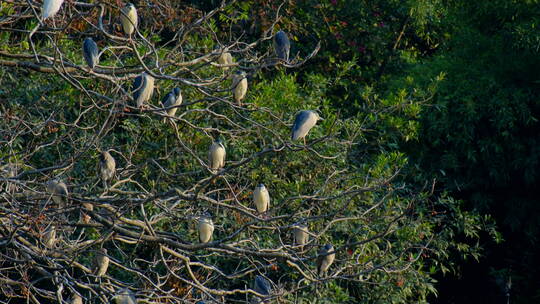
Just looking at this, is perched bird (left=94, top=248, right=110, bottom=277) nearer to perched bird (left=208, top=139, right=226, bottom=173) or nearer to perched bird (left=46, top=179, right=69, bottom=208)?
perched bird (left=46, top=179, right=69, bottom=208)

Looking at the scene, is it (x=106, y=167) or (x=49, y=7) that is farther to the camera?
(x=106, y=167)

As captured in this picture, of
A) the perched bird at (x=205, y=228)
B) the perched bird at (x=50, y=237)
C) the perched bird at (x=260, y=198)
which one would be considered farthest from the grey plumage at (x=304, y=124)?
the perched bird at (x=50, y=237)

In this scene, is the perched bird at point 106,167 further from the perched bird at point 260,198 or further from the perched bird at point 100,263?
the perched bird at point 260,198

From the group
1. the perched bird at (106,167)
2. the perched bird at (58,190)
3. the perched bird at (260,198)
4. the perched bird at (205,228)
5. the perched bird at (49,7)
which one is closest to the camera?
the perched bird at (49,7)

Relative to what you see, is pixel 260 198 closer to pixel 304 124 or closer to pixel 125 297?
pixel 304 124

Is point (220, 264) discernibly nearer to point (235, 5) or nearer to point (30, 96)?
point (30, 96)

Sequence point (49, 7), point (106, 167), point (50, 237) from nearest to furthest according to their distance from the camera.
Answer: point (49, 7) < point (50, 237) < point (106, 167)

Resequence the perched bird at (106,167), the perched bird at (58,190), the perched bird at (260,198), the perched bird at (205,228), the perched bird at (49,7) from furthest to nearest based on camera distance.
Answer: the perched bird at (260,198) < the perched bird at (106,167) < the perched bird at (205,228) < the perched bird at (58,190) < the perched bird at (49,7)

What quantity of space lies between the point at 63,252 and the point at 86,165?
1567 millimetres

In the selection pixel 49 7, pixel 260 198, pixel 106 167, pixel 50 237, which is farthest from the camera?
pixel 260 198

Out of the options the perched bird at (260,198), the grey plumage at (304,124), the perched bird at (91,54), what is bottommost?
the perched bird at (260,198)

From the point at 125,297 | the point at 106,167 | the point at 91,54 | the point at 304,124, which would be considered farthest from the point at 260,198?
the point at 91,54

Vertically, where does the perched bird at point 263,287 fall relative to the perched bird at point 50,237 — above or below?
above

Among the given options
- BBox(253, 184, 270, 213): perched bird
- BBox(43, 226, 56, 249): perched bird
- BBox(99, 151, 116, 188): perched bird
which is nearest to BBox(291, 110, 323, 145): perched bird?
BBox(253, 184, 270, 213): perched bird
